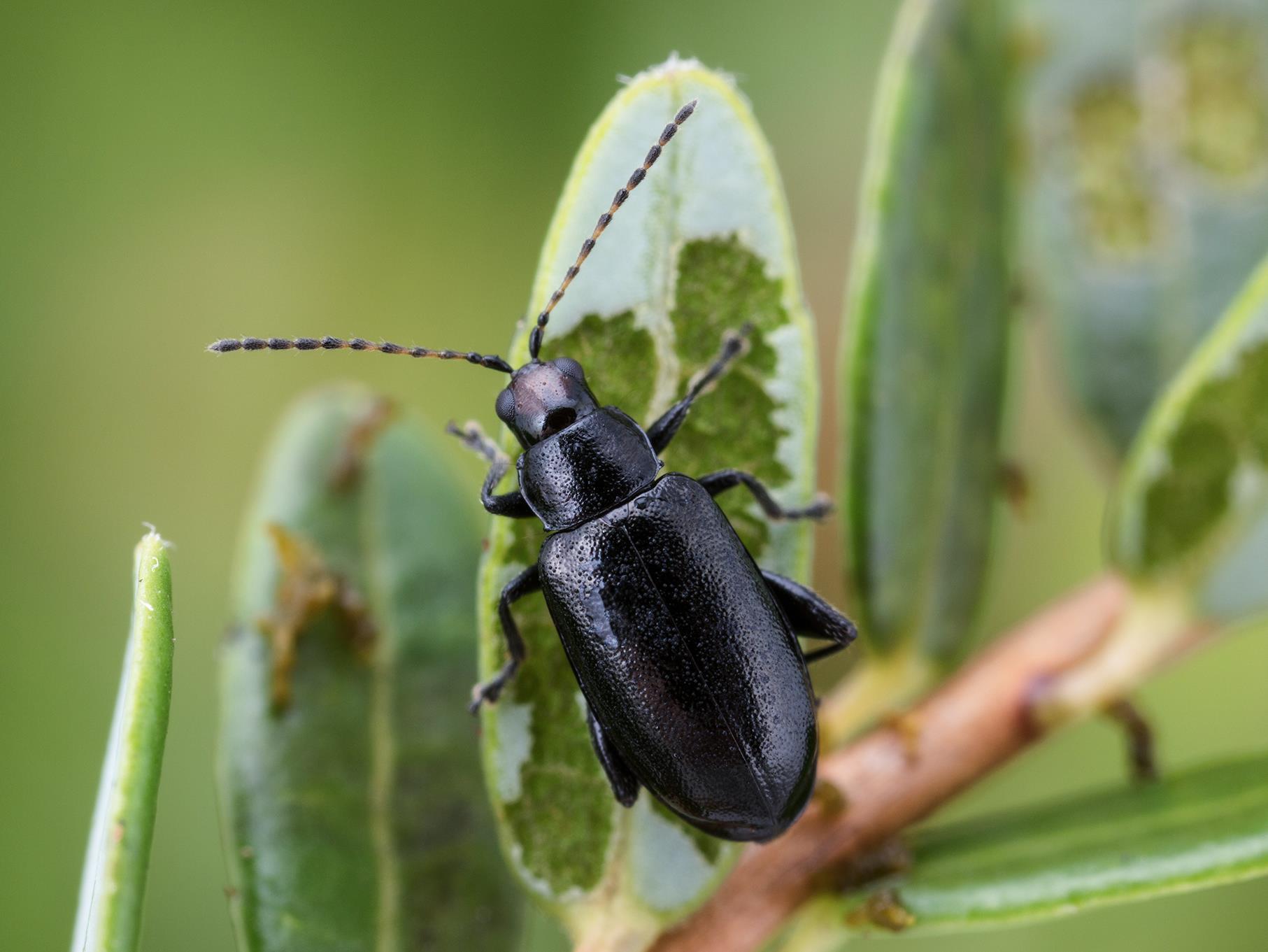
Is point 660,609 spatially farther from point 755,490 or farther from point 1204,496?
point 1204,496

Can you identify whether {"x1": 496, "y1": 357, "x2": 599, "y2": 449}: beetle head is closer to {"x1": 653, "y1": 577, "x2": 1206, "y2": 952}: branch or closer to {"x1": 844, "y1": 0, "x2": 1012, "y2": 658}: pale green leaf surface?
{"x1": 844, "y1": 0, "x2": 1012, "y2": 658}: pale green leaf surface

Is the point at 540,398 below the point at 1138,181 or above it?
below

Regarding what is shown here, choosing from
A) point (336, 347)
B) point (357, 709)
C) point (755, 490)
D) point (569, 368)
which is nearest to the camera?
point (755, 490)

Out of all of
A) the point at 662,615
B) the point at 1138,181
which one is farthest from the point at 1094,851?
the point at 1138,181

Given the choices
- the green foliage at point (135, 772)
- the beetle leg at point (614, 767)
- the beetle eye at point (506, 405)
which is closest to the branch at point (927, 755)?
the beetle leg at point (614, 767)

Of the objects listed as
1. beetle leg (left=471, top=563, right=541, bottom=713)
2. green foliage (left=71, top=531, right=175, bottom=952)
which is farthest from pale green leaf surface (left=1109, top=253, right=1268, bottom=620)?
green foliage (left=71, top=531, right=175, bottom=952)

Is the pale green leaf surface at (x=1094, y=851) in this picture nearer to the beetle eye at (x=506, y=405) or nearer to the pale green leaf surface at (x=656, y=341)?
the pale green leaf surface at (x=656, y=341)

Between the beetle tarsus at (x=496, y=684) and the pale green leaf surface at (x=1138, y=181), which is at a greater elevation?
the pale green leaf surface at (x=1138, y=181)
